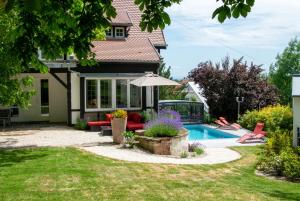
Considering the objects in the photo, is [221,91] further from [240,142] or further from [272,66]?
[272,66]

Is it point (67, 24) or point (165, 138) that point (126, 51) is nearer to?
point (165, 138)

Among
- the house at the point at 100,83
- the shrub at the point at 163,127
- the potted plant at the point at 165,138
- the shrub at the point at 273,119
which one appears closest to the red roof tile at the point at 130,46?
the house at the point at 100,83

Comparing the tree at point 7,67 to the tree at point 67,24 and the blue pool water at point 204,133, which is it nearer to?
the tree at point 67,24

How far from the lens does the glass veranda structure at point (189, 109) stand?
28.2 metres

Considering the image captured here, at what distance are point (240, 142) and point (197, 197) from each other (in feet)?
37.5

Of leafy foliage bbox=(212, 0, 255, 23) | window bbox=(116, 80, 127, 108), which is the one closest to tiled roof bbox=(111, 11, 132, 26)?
window bbox=(116, 80, 127, 108)

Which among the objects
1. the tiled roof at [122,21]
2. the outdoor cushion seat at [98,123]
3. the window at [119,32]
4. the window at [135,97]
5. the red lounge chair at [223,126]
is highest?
the tiled roof at [122,21]

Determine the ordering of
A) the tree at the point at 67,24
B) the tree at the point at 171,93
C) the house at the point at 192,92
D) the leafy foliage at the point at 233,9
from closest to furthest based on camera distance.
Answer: the leafy foliage at the point at 233,9 < the tree at the point at 67,24 < the house at the point at 192,92 < the tree at the point at 171,93

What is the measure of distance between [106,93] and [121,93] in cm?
85

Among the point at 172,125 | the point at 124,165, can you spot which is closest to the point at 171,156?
the point at 172,125

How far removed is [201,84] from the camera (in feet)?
94.5

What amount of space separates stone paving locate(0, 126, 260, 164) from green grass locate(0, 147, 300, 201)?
101 cm

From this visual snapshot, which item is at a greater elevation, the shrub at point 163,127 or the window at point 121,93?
the window at point 121,93

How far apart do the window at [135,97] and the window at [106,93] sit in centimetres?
123
